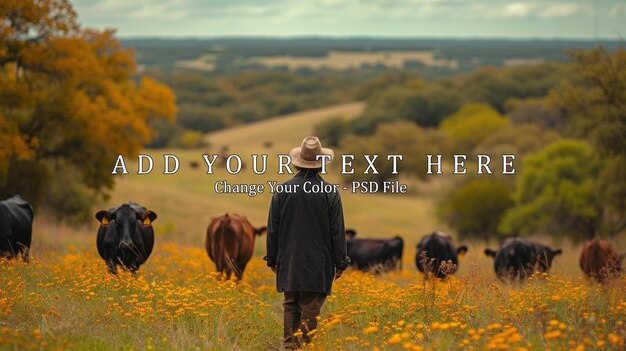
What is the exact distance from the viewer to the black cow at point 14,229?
530 inches

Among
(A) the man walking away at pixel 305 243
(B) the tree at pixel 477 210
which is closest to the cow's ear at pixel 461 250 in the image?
(A) the man walking away at pixel 305 243

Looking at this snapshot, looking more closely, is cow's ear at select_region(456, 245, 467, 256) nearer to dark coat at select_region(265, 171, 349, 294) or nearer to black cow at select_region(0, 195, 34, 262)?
black cow at select_region(0, 195, 34, 262)

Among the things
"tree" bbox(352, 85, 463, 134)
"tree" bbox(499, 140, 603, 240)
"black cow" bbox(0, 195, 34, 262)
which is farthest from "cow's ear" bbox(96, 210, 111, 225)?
"tree" bbox(352, 85, 463, 134)

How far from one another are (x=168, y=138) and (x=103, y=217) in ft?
316

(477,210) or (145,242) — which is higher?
(477,210)

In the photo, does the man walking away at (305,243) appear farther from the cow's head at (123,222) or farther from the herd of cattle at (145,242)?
the cow's head at (123,222)

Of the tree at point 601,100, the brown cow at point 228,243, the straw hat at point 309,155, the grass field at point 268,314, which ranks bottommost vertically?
the grass field at point 268,314

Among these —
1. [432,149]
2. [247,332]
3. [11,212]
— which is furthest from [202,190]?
[247,332]

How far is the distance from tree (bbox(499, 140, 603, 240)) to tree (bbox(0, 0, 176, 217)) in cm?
2226

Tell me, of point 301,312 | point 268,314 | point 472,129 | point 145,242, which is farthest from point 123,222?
point 472,129

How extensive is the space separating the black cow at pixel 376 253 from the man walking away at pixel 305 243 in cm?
1023

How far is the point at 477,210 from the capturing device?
173 ft

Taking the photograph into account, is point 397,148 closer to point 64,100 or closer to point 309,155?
point 64,100

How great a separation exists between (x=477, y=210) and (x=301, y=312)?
44.5m
